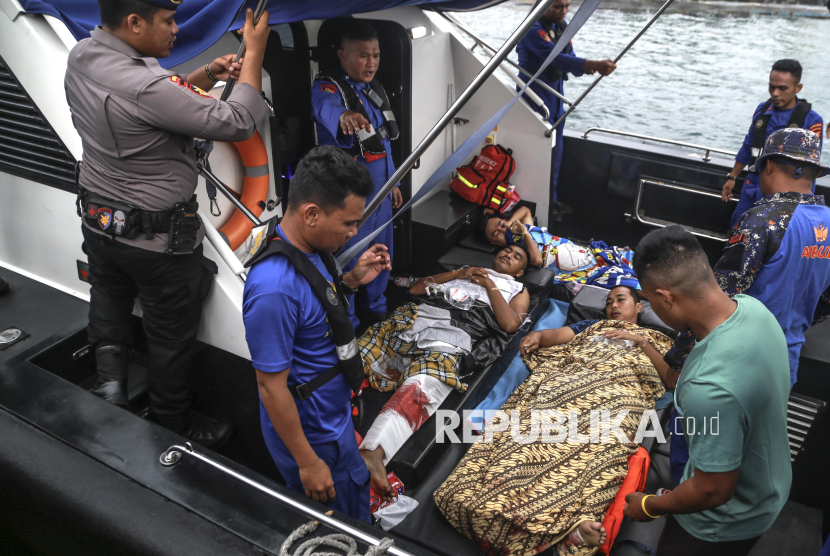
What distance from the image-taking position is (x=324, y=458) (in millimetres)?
1730

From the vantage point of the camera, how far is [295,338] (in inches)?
60.4

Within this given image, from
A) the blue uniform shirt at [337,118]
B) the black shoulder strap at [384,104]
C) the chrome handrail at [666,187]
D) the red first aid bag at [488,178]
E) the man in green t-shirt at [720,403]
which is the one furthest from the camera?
the red first aid bag at [488,178]

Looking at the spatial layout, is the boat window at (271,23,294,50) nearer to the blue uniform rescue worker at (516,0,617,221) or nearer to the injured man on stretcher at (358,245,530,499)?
the injured man on stretcher at (358,245,530,499)

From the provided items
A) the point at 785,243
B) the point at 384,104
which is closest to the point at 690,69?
the point at 384,104

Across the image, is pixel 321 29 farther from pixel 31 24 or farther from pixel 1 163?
pixel 1 163

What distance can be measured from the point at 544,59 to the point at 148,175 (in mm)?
3301

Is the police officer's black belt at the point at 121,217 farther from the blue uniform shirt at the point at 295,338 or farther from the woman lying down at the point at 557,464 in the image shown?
the woman lying down at the point at 557,464

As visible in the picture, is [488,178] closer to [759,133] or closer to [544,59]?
[544,59]

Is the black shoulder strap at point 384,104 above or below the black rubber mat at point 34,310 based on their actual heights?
above

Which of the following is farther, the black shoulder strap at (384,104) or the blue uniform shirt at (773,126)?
the blue uniform shirt at (773,126)

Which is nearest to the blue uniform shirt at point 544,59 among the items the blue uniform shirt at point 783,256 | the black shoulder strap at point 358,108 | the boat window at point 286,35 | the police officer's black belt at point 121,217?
the black shoulder strap at point 358,108

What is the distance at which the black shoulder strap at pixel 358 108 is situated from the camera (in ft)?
9.62

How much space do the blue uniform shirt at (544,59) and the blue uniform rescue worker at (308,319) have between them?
2.97 m

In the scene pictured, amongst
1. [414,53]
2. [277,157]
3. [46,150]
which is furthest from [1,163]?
[414,53]
